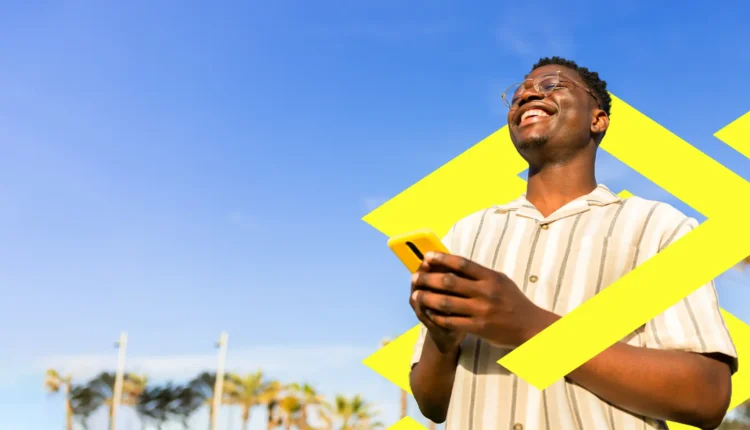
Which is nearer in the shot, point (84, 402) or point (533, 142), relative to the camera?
point (533, 142)

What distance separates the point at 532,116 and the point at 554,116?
8 cm

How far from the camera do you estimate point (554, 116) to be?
281 centimetres

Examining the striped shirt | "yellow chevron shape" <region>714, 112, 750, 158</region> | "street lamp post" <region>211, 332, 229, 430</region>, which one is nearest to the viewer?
the striped shirt

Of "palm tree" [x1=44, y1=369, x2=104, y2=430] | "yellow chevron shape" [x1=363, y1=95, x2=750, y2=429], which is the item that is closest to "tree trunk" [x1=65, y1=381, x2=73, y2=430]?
"palm tree" [x1=44, y1=369, x2=104, y2=430]

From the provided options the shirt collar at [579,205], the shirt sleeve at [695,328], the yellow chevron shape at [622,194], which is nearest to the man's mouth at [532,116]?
the shirt collar at [579,205]

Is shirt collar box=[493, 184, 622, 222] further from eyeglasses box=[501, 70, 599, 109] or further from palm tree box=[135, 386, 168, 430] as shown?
palm tree box=[135, 386, 168, 430]

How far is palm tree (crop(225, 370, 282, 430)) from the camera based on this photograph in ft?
153

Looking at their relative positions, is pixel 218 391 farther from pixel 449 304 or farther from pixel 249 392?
pixel 449 304

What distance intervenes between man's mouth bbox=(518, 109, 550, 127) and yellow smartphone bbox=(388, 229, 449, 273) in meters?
1.15

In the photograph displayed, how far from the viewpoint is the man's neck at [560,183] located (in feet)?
9.05

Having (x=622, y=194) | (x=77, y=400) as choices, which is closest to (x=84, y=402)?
(x=77, y=400)

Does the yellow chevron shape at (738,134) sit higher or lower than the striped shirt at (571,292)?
higher

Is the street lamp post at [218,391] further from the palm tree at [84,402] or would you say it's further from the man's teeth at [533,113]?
the man's teeth at [533,113]

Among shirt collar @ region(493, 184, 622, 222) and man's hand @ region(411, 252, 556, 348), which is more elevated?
shirt collar @ region(493, 184, 622, 222)
